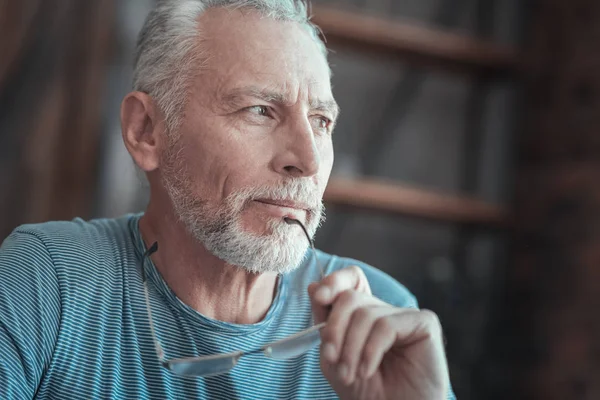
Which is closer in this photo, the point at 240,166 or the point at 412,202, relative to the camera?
the point at 240,166

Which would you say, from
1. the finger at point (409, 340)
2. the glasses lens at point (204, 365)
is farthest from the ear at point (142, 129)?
the finger at point (409, 340)

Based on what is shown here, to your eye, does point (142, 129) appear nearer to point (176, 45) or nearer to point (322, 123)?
point (176, 45)

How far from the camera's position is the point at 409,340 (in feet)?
3.58

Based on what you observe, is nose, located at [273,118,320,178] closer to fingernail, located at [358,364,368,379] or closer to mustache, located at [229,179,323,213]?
mustache, located at [229,179,323,213]

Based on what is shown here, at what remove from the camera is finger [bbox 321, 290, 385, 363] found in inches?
39.8

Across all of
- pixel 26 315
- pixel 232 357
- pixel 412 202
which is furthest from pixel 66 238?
pixel 412 202

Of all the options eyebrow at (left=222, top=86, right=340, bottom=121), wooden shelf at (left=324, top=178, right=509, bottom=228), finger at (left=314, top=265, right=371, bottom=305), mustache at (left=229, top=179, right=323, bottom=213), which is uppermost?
eyebrow at (left=222, top=86, right=340, bottom=121)

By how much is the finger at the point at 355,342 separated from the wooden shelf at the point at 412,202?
1706mm

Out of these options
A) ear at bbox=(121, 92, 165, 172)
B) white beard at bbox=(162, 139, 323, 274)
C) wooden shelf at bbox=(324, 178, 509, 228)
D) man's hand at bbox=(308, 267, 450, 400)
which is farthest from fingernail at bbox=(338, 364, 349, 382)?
wooden shelf at bbox=(324, 178, 509, 228)

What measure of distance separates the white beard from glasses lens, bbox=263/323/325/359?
0.76 ft

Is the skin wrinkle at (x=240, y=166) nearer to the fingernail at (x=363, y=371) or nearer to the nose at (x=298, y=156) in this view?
the nose at (x=298, y=156)

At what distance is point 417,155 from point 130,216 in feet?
6.08

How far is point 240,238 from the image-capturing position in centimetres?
128

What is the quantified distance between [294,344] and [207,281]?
326 millimetres
